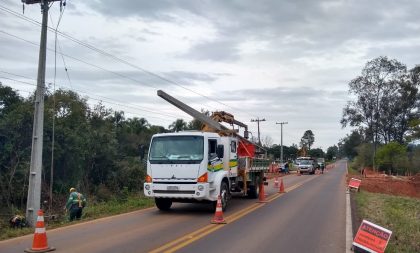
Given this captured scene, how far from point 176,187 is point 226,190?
237 centimetres

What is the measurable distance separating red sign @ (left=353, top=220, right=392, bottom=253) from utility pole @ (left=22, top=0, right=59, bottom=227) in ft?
34.7

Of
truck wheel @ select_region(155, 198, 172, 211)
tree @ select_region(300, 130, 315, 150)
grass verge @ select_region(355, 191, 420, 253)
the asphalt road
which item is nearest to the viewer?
the asphalt road

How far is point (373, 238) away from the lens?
892cm

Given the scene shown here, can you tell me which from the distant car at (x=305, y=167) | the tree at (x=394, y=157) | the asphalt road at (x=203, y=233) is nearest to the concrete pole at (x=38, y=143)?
the asphalt road at (x=203, y=233)

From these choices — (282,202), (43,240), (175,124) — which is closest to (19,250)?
(43,240)

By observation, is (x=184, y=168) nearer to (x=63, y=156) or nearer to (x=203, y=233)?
(x=203, y=233)

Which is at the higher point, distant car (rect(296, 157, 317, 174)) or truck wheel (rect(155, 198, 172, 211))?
distant car (rect(296, 157, 317, 174))

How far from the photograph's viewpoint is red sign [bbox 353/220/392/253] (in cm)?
880

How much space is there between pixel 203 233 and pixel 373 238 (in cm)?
408

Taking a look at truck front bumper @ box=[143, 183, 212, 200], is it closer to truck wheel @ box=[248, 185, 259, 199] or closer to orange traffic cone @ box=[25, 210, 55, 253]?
orange traffic cone @ box=[25, 210, 55, 253]

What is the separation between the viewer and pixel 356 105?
227ft

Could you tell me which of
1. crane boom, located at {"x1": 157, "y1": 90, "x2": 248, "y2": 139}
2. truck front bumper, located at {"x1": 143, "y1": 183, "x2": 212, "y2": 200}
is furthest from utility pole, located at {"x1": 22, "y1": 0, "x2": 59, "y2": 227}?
crane boom, located at {"x1": 157, "y1": 90, "x2": 248, "y2": 139}

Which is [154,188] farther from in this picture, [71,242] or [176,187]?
[71,242]

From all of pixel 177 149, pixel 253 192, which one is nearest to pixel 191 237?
pixel 177 149
